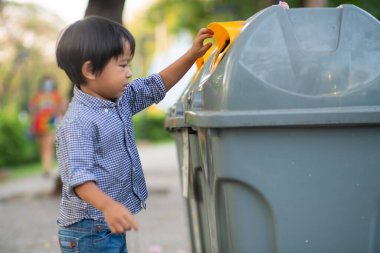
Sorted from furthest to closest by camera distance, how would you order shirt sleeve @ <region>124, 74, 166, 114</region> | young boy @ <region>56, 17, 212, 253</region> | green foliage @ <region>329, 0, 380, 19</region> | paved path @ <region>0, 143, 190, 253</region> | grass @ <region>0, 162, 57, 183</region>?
grass @ <region>0, 162, 57, 183</region>, paved path @ <region>0, 143, 190, 253</region>, green foliage @ <region>329, 0, 380, 19</region>, shirt sleeve @ <region>124, 74, 166, 114</region>, young boy @ <region>56, 17, 212, 253</region>

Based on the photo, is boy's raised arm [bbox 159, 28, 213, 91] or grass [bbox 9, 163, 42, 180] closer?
boy's raised arm [bbox 159, 28, 213, 91]

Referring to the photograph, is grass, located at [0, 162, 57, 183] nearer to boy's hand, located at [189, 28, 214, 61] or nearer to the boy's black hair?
boy's hand, located at [189, 28, 214, 61]

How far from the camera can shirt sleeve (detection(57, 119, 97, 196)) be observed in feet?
7.51

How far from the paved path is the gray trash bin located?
288 cm

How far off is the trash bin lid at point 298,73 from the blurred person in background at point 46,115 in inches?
357

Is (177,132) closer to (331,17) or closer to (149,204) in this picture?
(331,17)

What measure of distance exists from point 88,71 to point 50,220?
15.2ft

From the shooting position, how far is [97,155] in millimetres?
2457

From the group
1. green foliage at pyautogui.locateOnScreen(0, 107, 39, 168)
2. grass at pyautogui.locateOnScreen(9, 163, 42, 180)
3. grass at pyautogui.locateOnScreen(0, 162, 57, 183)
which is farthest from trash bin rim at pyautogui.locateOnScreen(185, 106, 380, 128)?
green foliage at pyautogui.locateOnScreen(0, 107, 39, 168)

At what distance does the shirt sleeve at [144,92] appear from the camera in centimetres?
282

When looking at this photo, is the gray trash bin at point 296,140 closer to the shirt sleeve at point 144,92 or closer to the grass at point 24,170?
the shirt sleeve at point 144,92

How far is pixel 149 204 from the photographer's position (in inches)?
304

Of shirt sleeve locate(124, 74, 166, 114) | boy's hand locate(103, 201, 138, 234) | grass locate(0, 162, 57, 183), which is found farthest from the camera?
grass locate(0, 162, 57, 183)

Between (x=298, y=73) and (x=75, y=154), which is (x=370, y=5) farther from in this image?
(x=75, y=154)
